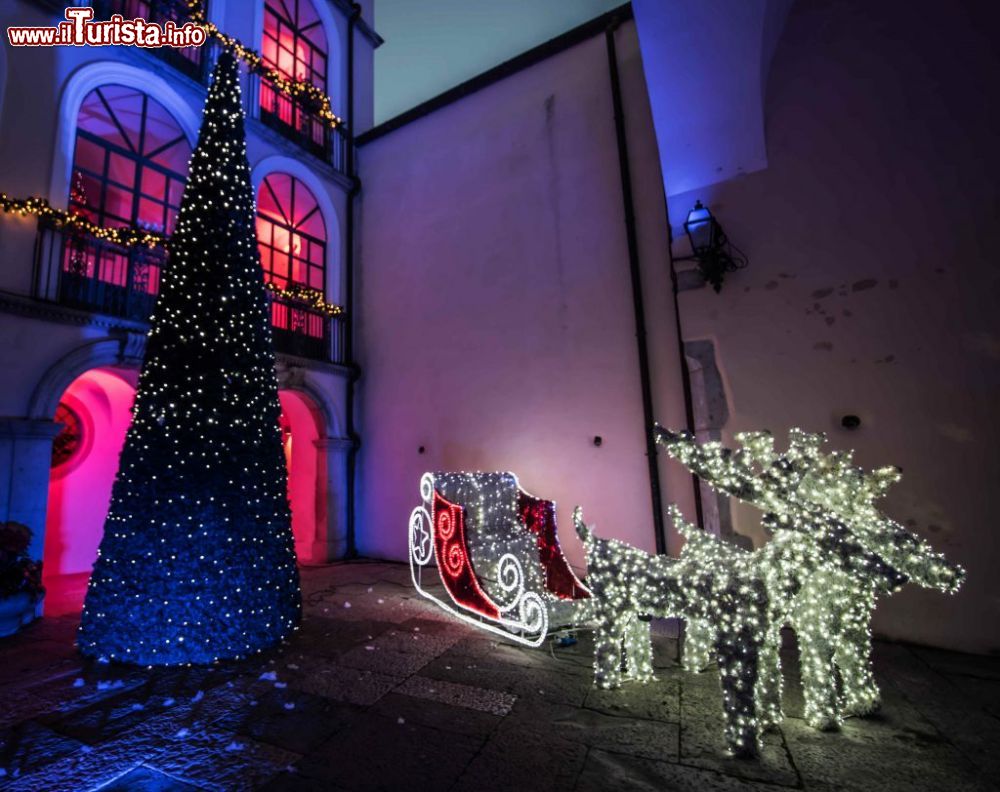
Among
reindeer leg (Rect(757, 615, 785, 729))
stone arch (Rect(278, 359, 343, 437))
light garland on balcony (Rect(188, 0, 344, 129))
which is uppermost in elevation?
light garland on balcony (Rect(188, 0, 344, 129))

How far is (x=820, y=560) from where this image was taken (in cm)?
225

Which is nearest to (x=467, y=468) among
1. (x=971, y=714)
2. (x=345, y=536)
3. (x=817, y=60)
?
(x=345, y=536)

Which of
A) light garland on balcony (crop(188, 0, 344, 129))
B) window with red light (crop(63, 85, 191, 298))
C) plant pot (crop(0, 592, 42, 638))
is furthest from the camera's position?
light garland on balcony (crop(188, 0, 344, 129))

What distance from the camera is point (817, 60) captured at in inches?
166

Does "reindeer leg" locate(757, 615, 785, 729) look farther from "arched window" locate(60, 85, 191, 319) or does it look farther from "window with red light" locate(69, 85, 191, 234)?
"window with red light" locate(69, 85, 191, 234)

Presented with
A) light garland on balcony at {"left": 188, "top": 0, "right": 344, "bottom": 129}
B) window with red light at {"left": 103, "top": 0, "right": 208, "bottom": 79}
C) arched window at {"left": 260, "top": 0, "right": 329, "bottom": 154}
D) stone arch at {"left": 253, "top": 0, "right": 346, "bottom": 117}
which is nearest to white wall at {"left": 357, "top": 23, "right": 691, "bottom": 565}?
light garland on balcony at {"left": 188, "top": 0, "right": 344, "bottom": 129}

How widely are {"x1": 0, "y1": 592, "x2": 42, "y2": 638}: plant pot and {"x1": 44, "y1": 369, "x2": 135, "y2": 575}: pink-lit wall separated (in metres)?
2.84

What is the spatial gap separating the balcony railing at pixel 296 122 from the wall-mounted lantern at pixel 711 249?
6.27 m

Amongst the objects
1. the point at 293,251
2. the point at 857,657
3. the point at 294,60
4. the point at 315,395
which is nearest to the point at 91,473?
the point at 315,395

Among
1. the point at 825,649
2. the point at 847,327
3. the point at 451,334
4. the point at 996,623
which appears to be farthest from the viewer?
the point at 451,334

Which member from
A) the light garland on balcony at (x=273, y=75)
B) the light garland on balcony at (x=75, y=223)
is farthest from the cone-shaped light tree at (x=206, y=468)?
the light garland on balcony at (x=273, y=75)

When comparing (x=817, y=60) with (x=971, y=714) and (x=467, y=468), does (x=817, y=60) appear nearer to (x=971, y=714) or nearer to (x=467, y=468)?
(x=971, y=714)

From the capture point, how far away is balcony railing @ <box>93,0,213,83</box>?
577 centimetres

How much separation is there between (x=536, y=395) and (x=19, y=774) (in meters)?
5.03
